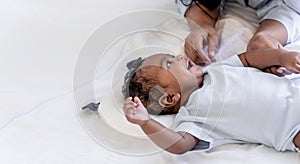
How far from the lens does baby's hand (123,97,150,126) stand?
865 mm

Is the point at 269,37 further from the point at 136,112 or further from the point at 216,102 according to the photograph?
the point at 136,112

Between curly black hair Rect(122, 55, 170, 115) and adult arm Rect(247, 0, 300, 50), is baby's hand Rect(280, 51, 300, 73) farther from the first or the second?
curly black hair Rect(122, 55, 170, 115)

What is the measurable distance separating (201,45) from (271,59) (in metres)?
0.17

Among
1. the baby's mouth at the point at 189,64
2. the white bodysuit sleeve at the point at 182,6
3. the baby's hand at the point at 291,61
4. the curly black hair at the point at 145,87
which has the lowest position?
the baby's hand at the point at 291,61

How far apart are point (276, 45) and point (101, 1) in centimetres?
54

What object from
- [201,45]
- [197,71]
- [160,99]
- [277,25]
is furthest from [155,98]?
[277,25]

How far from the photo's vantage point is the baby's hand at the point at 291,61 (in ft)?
3.14

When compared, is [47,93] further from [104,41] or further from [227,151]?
[227,151]

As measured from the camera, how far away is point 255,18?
49.2 inches

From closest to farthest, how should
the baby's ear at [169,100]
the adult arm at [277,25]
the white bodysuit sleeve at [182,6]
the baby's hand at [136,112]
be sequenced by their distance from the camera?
the baby's hand at [136,112], the baby's ear at [169,100], the adult arm at [277,25], the white bodysuit sleeve at [182,6]

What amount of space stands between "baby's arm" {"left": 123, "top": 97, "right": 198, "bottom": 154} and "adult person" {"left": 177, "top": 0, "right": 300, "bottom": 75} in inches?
9.3

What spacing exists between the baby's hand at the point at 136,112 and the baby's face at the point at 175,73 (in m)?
A: 0.10

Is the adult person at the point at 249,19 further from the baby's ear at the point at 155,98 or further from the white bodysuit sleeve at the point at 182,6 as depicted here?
the baby's ear at the point at 155,98

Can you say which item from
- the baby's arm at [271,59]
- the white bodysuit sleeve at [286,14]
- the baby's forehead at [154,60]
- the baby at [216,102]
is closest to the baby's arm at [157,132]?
the baby at [216,102]
